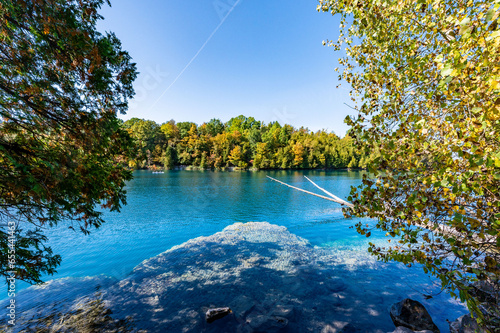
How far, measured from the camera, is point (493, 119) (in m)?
1.97

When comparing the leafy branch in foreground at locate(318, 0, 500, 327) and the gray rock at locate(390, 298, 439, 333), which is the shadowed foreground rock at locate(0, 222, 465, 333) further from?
the leafy branch in foreground at locate(318, 0, 500, 327)

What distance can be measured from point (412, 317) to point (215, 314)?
5.59m

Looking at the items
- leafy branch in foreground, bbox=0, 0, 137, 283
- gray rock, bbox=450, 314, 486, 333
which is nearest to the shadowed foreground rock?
gray rock, bbox=450, 314, 486, 333

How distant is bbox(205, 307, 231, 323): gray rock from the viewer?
224 inches

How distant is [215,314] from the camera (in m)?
5.74

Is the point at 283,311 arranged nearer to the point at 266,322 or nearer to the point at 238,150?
the point at 266,322

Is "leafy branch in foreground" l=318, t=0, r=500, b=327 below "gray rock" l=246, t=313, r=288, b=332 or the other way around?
the other way around

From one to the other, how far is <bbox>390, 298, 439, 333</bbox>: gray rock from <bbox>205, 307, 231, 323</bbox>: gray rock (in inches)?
195

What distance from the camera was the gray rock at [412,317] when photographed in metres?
5.01

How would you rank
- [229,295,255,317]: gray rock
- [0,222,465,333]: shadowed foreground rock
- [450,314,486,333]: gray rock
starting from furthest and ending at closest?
1. [229,295,255,317]: gray rock
2. [0,222,465,333]: shadowed foreground rock
3. [450,314,486,333]: gray rock

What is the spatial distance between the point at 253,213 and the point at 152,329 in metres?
13.7

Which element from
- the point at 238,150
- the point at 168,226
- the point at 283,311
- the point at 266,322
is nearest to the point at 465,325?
the point at 283,311

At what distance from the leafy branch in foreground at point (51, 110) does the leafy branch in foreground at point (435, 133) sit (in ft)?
17.4

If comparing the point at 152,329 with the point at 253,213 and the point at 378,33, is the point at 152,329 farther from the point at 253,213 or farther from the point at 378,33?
the point at 253,213
